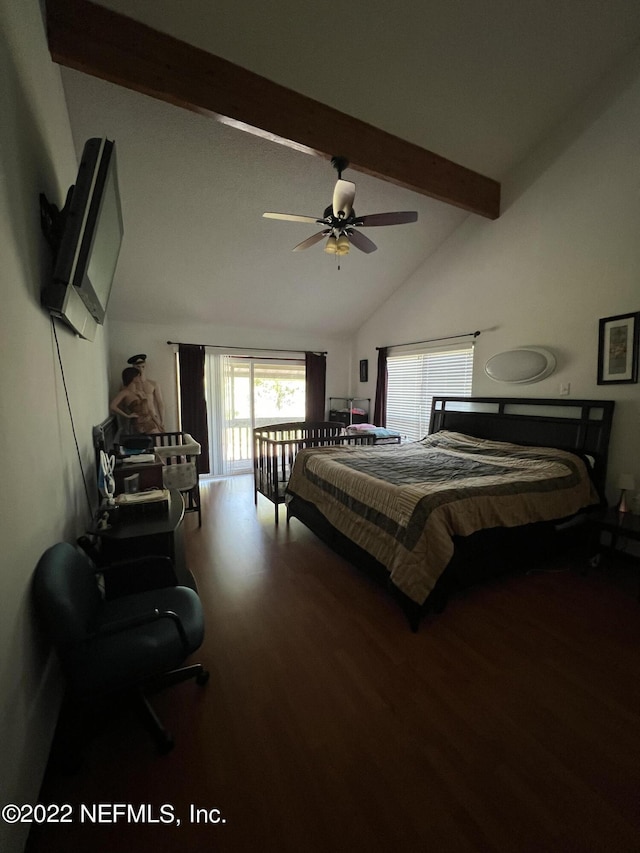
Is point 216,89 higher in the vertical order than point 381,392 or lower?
higher

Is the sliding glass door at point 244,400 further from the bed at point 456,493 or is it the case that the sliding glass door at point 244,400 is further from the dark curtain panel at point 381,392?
the bed at point 456,493

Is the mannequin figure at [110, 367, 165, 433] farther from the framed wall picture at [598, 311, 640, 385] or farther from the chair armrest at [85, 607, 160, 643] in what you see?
the framed wall picture at [598, 311, 640, 385]

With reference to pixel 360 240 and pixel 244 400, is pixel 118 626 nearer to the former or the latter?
pixel 360 240

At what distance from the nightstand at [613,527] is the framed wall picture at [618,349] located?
1.09m

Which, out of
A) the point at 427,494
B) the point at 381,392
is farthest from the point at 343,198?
the point at 381,392

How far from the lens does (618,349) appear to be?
2.82 meters

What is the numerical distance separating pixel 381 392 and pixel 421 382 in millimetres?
783

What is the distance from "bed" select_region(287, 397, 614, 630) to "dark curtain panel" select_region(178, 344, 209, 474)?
2.42 m

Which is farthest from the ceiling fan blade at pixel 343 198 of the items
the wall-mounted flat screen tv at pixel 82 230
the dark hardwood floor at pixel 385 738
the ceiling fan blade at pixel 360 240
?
the dark hardwood floor at pixel 385 738

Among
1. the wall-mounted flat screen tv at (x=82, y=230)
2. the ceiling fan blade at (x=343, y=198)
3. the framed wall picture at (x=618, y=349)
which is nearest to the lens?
the wall-mounted flat screen tv at (x=82, y=230)

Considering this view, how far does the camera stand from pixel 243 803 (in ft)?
3.77

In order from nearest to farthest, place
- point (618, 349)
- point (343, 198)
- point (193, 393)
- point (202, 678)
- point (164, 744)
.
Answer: point (164, 744) < point (202, 678) < point (343, 198) < point (618, 349) < point (193, 393)

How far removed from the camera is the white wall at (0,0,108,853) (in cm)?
100

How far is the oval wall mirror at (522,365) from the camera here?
3313 millimetres
